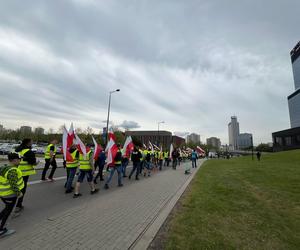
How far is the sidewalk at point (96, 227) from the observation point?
330 centimetres

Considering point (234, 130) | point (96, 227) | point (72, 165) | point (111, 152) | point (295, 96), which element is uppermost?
point (295, 96)

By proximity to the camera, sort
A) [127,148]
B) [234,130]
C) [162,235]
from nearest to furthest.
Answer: [162,235], [127,148], [234,130]

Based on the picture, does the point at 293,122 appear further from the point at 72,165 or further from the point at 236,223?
the point at 72,165

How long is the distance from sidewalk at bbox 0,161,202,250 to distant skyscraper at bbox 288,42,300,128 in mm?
122989

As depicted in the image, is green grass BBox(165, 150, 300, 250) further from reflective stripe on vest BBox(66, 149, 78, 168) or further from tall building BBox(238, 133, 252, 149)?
tall building BBox(238, 133, 252, 149)

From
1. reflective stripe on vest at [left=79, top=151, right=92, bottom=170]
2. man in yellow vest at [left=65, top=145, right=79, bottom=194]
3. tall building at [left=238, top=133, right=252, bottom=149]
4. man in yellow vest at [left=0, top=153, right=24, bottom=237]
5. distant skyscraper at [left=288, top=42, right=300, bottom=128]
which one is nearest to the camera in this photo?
man in yellow vest at [left=0, top=153, right=24, bottom=237]

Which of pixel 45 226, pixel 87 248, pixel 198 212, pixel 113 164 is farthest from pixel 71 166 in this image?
pixel 198 212

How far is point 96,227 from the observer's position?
4.00 m

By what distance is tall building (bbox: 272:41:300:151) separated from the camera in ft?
249

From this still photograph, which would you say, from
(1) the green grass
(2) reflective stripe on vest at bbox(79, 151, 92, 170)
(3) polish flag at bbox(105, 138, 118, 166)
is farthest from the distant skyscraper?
(2) reflective stripe on vest at bbox(79, 151, 92, 170)

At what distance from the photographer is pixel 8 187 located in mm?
3523

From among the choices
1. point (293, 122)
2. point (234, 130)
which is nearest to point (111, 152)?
point (293, 122)

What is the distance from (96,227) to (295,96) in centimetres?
12753

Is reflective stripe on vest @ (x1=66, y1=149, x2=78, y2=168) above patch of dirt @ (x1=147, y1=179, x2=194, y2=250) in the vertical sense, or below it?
above
